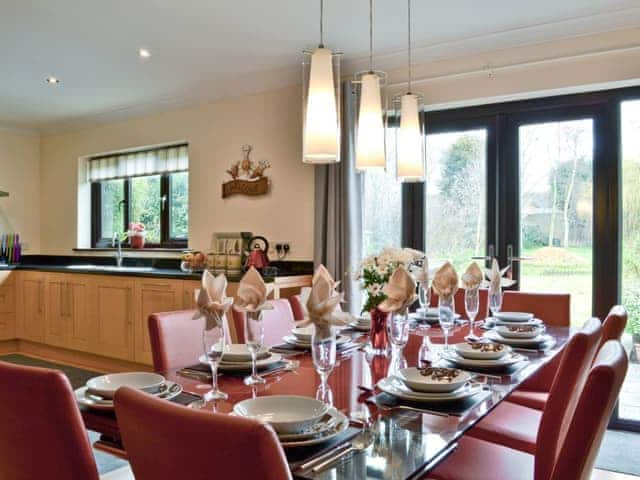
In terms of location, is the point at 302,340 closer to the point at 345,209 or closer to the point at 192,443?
the point at 192,443

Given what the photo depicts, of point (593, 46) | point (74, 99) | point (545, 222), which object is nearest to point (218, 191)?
point (74, 99)

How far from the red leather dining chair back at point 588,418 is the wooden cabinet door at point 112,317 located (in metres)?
3.87

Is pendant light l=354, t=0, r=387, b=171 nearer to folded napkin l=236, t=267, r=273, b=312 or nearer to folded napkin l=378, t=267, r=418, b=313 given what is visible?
folded napkin l=378, t=267, r=418, b=313

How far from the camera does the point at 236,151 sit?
→ 15.2ft

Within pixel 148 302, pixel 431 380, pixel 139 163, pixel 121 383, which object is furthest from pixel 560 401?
pixel 139 163

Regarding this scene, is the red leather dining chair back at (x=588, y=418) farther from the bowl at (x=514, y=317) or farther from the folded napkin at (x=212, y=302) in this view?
the bowl at (x=514, y=317)

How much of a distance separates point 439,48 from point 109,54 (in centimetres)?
223

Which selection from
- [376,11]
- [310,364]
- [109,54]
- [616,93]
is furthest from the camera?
[109,54]

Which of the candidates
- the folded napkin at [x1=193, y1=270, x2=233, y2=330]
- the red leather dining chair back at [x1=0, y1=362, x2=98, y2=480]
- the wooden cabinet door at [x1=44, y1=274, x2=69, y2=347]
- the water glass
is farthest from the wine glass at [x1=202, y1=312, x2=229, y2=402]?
the wooden cabinet door at [x1=44, y1=274, x2=69, y2=347]

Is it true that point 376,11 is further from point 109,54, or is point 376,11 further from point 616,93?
point 109,54

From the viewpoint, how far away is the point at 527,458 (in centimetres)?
171

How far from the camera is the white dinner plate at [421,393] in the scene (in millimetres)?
1359

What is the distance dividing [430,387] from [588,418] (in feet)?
1.33

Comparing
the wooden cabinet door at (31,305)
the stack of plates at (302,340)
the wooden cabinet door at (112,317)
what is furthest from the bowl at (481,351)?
the wooden cabinet door at (31,305)
